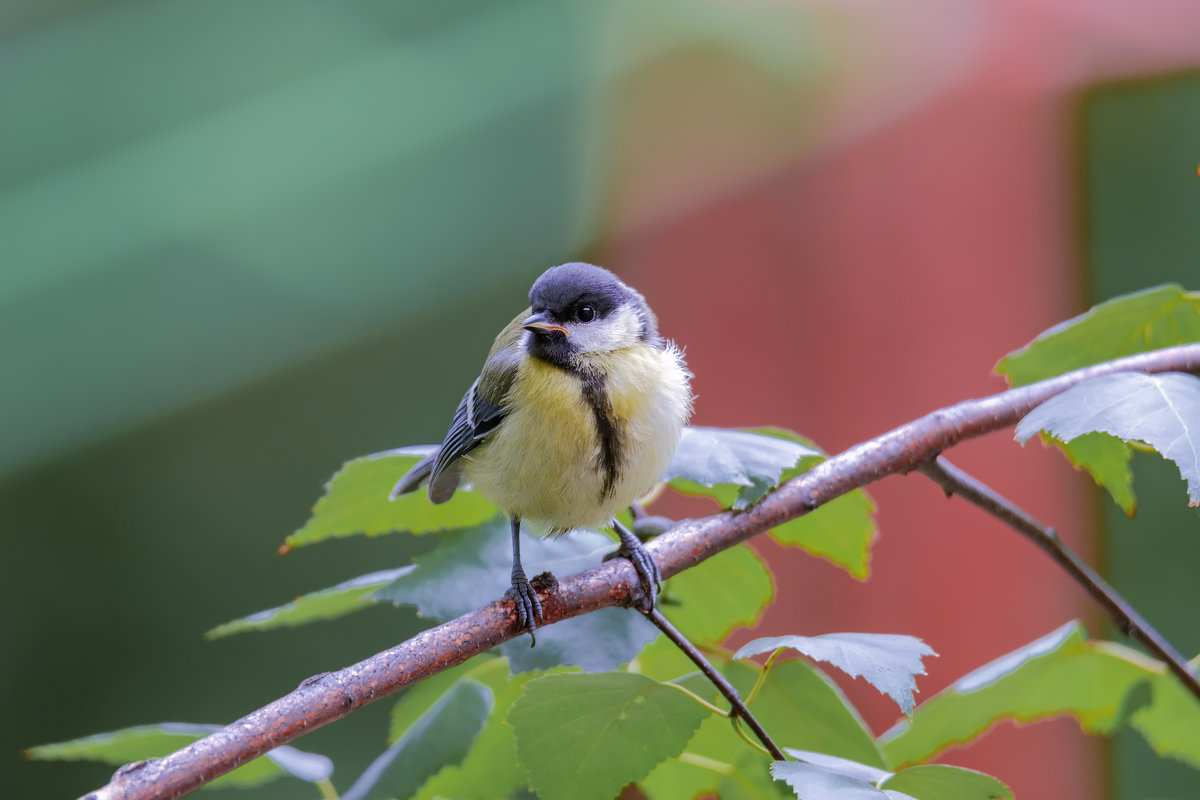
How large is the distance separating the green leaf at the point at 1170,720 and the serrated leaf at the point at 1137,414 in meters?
0.22

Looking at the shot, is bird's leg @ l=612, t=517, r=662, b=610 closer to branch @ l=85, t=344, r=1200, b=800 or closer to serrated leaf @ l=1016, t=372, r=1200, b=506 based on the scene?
branch @ l=85, t=344, r=1200, b=800

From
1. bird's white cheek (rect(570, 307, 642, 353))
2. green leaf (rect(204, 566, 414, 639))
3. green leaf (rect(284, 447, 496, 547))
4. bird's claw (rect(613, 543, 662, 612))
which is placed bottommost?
bird's claw (rect(613, 543, 662, 612))

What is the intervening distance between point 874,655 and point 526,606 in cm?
17

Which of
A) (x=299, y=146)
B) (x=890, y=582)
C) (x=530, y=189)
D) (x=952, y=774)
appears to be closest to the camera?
(x=952, y=774)

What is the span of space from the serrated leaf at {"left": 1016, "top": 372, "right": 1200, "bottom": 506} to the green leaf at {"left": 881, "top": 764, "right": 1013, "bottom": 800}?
147mm

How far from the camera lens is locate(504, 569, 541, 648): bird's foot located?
1.61 feet

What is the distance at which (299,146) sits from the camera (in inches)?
53.9

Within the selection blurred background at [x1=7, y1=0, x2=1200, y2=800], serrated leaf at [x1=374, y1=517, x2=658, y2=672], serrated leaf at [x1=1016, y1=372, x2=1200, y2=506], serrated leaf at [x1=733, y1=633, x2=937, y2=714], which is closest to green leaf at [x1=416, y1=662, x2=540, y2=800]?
serrated leaf at [x1=374, y1=517, x2=658, y2=672]

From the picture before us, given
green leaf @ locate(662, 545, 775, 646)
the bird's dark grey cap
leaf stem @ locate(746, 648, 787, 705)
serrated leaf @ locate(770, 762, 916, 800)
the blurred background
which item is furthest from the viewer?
the blurred background

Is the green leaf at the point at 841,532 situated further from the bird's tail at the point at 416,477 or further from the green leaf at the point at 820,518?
the bird's tail at the point at 416,477

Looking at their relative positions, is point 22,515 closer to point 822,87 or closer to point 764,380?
point 764,380

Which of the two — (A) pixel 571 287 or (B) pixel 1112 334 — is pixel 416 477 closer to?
(A) pixel 571 287

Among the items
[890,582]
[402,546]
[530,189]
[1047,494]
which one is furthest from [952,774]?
[530,189]

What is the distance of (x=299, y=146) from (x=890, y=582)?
100cm
